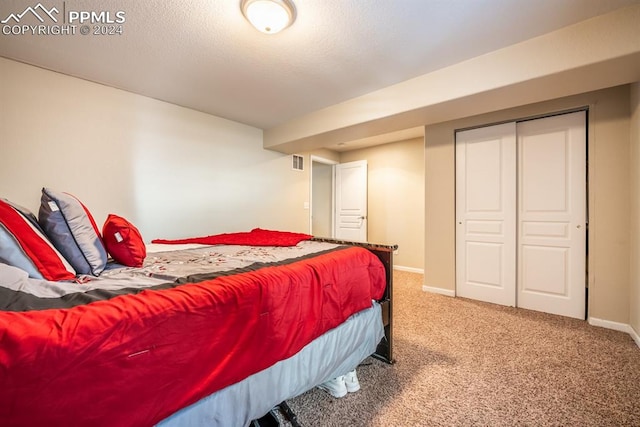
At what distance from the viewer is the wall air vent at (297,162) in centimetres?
445

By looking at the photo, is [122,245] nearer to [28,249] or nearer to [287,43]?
[28,249]

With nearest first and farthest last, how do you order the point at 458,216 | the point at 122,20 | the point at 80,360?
the point at 80,360
the point at 122,20
the point at 458,216

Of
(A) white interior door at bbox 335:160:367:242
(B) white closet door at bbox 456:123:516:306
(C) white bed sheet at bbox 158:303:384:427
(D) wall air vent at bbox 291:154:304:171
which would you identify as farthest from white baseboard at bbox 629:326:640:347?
(D) wall air vent at bbox 291:154:304:171

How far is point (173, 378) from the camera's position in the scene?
32.5 inches

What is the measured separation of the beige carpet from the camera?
1337mm

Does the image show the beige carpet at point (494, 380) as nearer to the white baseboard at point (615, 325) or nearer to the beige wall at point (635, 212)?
the white baseboard at point (615, 325)

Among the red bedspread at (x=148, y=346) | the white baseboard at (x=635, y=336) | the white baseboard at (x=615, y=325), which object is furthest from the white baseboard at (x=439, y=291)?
the red bedspread at (x=148, y=346)

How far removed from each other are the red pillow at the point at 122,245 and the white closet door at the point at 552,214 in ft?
11.7

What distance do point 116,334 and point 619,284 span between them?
3649mm

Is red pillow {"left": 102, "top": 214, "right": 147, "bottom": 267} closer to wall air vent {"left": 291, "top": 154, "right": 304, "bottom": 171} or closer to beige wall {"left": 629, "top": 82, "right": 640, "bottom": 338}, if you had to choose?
wall air vent {"left": 291, "top": 154, "right": 304, "bottom": 171}

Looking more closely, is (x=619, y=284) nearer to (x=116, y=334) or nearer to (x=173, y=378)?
(x=173, y=378)

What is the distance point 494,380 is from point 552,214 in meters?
1.99

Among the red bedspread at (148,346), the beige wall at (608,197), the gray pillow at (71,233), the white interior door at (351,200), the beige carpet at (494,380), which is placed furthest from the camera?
the white interior door at (351,200)

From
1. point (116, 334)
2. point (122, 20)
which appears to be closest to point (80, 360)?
point (116, 334)
